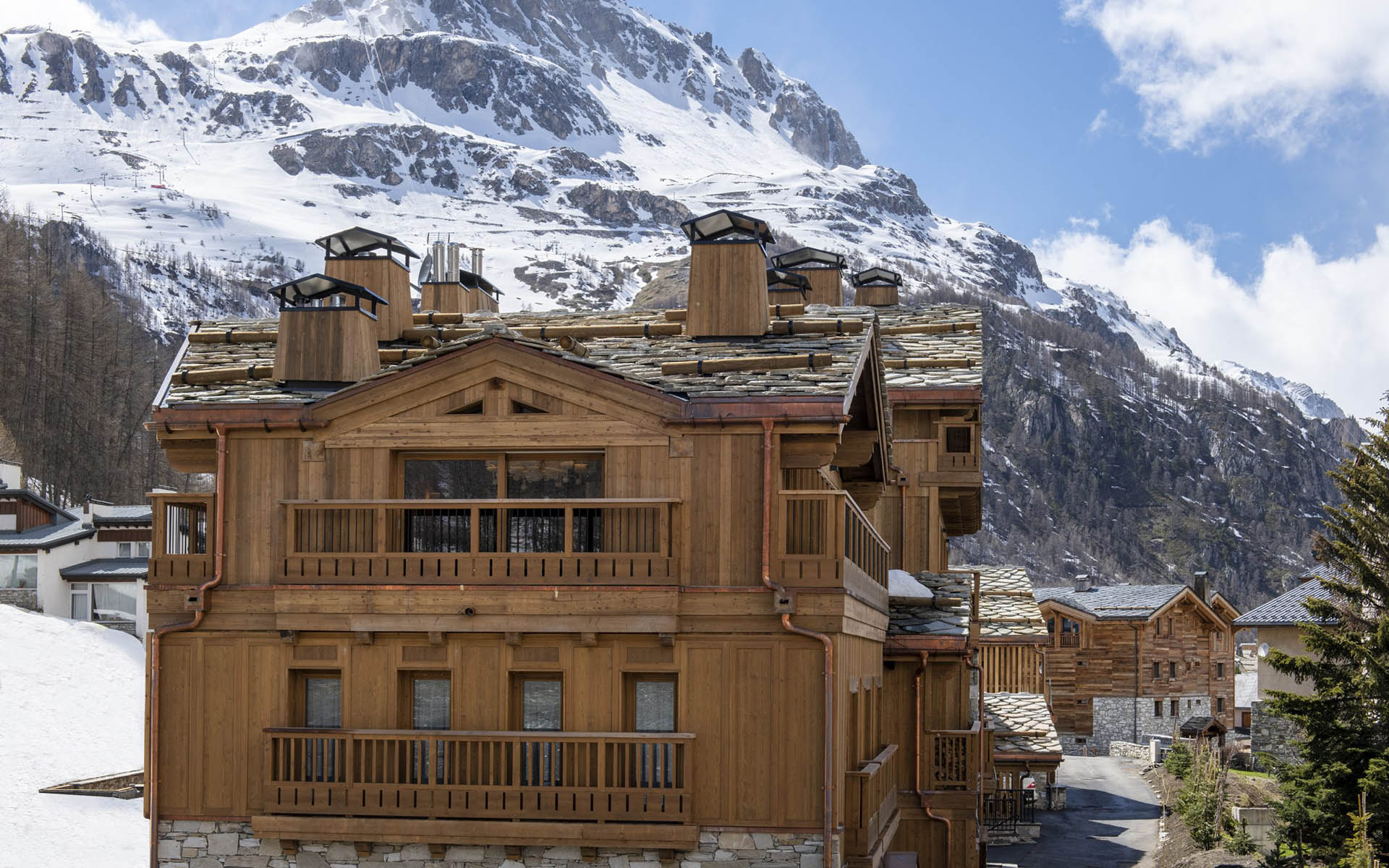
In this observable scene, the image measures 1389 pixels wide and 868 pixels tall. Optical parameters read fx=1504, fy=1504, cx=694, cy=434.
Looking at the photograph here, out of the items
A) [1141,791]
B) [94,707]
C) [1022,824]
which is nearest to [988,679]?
[1022,824]

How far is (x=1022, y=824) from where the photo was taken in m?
40.7

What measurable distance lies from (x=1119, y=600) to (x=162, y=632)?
63.0m

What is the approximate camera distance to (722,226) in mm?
21359

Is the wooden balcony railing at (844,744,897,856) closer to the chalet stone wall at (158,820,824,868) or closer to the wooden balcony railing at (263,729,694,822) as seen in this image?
the chalet stone wall at (158,820,824,868)

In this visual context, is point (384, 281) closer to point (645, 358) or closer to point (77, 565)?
point (645, 358)

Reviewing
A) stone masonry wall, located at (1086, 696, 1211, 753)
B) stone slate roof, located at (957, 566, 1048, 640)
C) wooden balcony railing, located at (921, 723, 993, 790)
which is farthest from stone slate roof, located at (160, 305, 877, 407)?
stone masonry wall, located at (1086, 696, 1211, 753)

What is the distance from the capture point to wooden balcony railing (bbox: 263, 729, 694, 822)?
56.1 feet

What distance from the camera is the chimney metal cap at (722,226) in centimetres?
2119

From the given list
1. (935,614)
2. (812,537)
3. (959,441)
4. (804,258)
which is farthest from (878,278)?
(812,537)

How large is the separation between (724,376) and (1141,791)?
38.6 m

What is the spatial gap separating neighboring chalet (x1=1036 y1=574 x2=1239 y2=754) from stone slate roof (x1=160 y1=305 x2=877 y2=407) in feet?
176

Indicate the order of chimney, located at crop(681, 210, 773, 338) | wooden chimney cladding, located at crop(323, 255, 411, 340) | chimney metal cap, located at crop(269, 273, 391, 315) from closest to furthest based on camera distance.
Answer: chimney metal cap, located at crop(269, 273, 391, 315), chimney, located at crop(681, 210, 773, 338), wooden chimney cladding, located at crop(323, 255, 411, 340)

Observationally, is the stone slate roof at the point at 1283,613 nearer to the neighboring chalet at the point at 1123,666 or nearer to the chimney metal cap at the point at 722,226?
the neighboring chalet at the point at 1123,666

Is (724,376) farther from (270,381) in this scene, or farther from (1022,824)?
(1022,824)
